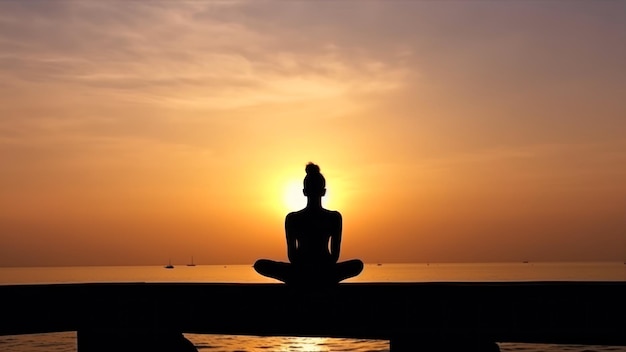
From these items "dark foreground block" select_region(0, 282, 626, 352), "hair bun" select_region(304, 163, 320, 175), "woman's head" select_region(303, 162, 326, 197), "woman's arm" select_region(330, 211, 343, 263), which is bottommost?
"dark foreground block" select_region(0, 282, 626, 352)

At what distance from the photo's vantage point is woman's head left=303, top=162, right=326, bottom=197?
32.9 ft

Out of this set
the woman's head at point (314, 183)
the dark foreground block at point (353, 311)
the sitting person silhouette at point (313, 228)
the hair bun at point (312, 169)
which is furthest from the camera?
the hair bun at point (312, 169)

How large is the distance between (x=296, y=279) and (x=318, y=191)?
1.54 meters

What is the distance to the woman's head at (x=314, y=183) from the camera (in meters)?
10.0

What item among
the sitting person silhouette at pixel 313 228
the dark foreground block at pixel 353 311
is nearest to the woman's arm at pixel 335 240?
the sitting person silhouette at pixel 313 228

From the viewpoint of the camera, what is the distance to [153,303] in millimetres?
7789

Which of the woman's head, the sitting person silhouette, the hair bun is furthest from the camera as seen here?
the hair bun

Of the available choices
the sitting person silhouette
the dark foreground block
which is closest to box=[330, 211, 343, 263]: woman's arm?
the sitting person silhouette

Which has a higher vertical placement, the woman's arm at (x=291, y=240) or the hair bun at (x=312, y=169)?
the hair bun at (x=312, y=169)

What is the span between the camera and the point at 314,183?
395 inches

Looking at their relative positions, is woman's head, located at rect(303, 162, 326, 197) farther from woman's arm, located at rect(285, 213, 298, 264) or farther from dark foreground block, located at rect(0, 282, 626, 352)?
dark foreground block, located at rect(0, 282, 626, 352)

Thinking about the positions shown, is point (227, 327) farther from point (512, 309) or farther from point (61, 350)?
point (61, 350)

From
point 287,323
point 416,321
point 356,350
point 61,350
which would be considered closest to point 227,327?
point 287,323

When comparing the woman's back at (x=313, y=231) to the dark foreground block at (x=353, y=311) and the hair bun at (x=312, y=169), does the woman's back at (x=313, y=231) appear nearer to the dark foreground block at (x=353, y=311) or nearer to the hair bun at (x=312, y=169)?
the hair bun at (x=312, y=169)
